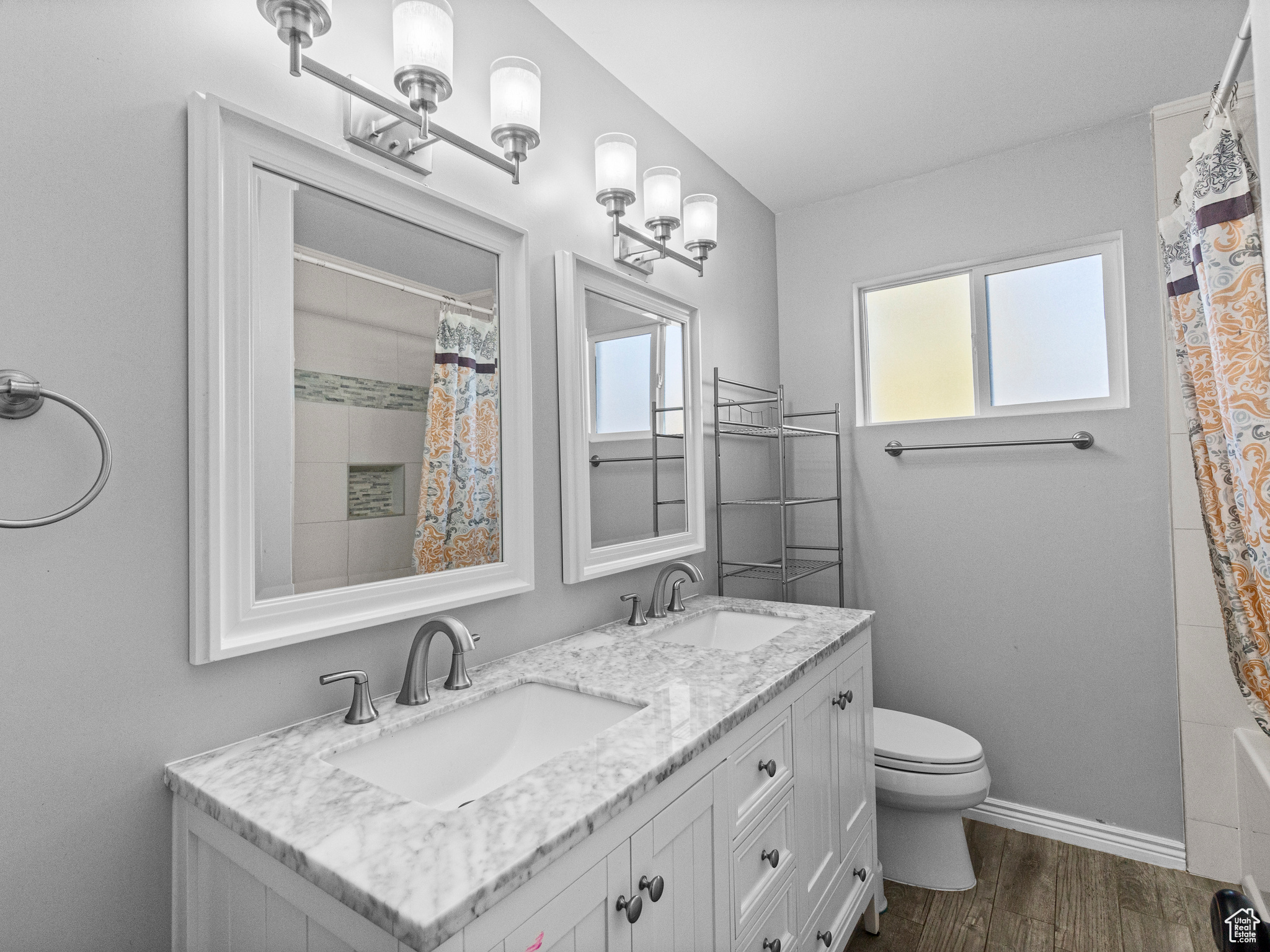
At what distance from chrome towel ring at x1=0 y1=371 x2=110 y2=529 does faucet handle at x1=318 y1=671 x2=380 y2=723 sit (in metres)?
0.43

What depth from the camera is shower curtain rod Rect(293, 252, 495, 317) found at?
1.13 meters

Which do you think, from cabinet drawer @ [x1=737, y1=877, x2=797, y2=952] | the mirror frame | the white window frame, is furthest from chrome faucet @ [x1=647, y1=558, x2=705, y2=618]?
the white window frame

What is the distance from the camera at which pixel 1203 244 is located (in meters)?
1.46

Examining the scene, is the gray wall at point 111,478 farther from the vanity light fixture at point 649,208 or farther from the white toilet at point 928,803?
the white toilet at point 928,803

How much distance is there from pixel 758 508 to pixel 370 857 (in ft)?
6.78

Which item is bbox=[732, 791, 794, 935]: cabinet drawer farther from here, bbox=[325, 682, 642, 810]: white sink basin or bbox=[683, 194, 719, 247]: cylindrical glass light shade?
bbox=[683, 194, 719, 247]: cylindrical glass light shade

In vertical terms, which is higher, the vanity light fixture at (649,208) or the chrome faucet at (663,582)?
the vanity light fixture at (649,208)

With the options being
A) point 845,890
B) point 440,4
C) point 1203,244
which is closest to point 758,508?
point 845,890

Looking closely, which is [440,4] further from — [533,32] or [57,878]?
[57,878]

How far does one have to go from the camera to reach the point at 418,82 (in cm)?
111

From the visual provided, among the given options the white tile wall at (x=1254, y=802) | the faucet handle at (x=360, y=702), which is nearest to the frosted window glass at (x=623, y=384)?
the faucet handle at (x=360, y=702)

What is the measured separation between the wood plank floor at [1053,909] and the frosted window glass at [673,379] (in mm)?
1534

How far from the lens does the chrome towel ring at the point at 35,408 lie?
2.58ft

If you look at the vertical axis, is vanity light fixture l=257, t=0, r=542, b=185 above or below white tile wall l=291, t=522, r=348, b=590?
above
